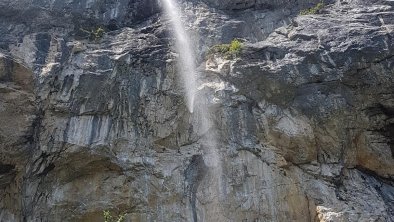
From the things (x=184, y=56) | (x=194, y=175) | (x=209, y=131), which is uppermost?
(x=184, y=56)

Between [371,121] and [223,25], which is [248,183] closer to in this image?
[371,121]

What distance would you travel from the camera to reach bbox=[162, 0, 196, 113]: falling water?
12.0m

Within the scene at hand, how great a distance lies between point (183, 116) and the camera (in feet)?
38.5

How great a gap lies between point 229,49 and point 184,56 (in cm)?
146

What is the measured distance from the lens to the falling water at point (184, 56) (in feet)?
39.5

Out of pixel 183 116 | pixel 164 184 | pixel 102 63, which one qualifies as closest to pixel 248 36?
pixel 183 116

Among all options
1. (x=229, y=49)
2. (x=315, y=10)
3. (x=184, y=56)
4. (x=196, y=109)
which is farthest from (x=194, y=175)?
(x=315, y=10)

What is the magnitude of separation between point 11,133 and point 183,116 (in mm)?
4738

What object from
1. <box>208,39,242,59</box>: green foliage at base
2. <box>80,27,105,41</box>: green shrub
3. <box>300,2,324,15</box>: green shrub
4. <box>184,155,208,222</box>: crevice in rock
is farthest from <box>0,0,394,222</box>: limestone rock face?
<box>300,2,324,15</box>: green shrub

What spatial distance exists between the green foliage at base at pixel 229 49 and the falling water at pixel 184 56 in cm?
78

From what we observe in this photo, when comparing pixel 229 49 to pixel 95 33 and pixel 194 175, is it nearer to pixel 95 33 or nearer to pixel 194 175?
pixel 194 175

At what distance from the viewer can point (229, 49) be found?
12.8 m

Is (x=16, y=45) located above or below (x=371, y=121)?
above

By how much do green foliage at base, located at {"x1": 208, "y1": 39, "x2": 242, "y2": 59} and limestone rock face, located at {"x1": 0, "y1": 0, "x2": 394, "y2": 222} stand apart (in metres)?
0.16
